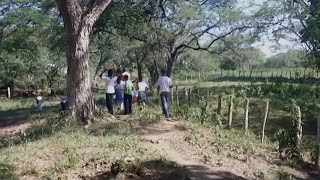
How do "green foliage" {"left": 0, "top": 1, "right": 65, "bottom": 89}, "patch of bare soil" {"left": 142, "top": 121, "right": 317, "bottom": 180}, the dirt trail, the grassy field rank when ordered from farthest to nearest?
"green foliage" {"left": 0, "top": 1, "right": 65, "bottom": 89}
"patch of bare soil" {"left": 142, "top": 121, "right": 317, "bottom": 180}
the dirt trail
the grassy field

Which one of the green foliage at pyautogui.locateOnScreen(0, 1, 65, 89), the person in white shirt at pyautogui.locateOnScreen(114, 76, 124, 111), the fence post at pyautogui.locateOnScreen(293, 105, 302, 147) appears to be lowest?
the fence post at pyautogui.locateOnScreen(293, 105, 302, 147)

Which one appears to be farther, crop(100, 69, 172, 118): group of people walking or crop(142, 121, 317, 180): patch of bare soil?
crop(100, 69, 172, 118): group of people walking

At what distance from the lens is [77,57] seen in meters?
10.9

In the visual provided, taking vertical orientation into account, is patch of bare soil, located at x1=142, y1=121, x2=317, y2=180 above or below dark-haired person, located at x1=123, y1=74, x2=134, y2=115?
below

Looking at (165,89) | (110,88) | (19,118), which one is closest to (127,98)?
(110,88)

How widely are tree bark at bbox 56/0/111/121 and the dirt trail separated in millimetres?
1868

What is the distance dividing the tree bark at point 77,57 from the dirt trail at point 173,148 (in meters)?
1.87

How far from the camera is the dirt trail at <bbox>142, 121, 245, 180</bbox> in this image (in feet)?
25.5

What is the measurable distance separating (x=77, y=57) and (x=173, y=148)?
3.71 meters

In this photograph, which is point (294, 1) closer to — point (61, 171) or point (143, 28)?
point (143, 28)

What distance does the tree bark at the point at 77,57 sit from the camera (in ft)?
35.9

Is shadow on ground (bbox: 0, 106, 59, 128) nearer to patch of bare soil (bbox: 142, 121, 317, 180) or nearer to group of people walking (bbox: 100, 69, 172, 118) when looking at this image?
group of people walking (bbox: 100, 69, 172, 118)

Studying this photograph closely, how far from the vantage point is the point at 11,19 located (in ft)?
103

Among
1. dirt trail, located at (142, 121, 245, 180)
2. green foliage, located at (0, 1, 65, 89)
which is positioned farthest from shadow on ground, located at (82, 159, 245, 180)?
green foliage, located at (0, 1, 65, 89)
